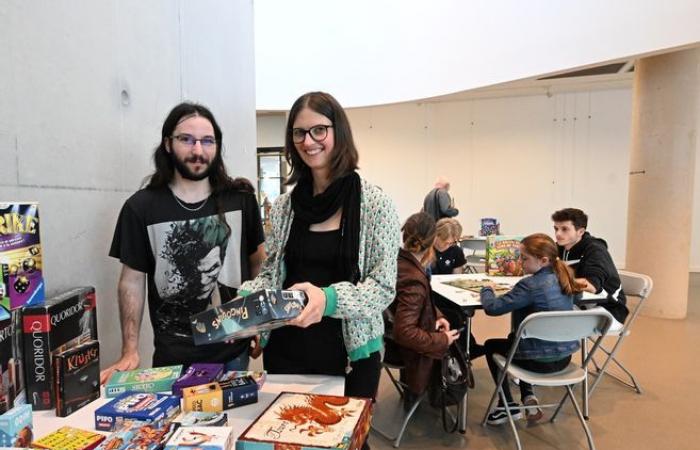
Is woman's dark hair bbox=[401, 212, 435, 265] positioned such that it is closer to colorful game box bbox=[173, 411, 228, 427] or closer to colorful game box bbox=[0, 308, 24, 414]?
colorful game box bbox=[173, 411, 228, 427]

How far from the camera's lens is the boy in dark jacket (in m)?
2.91

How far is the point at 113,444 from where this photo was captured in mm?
792

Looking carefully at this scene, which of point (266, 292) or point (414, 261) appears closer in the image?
point (266, 292)

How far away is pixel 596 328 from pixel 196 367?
1999 mm

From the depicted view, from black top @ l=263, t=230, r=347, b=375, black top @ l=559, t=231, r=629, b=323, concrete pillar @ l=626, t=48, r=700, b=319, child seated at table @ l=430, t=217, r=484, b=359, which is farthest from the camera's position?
concrete pillar @ l=626, t=48, r=700, b=319

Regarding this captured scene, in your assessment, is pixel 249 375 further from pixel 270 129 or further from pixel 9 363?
pixel 270 129

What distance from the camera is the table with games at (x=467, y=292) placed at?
254 cm

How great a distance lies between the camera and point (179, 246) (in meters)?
1.44

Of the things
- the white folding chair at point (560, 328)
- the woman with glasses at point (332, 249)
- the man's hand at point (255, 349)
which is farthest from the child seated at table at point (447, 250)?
the woman with glasses at point (332, 249)

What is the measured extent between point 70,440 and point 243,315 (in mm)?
405

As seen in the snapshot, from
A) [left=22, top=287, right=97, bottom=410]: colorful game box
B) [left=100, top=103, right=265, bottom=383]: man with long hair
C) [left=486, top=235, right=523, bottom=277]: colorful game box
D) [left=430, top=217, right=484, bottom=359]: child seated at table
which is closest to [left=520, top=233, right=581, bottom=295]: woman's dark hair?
[left=486, top=235, right=523, bottom=277]: colorful game box

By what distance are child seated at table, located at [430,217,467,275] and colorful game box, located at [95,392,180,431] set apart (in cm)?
319

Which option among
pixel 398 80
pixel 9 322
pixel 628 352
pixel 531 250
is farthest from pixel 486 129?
pixel 9 322

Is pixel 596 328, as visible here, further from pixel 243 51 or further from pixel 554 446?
pixel 243 51
